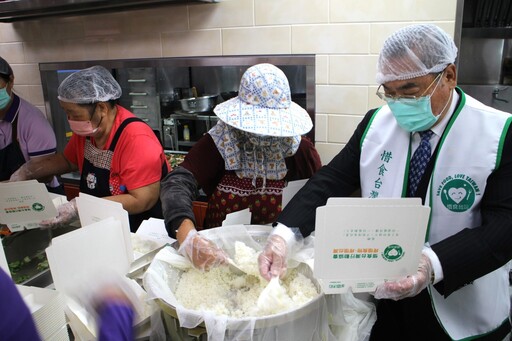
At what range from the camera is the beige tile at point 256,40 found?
2.11 m

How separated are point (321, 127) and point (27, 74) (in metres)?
2.11

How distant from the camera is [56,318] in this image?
810 millimetres

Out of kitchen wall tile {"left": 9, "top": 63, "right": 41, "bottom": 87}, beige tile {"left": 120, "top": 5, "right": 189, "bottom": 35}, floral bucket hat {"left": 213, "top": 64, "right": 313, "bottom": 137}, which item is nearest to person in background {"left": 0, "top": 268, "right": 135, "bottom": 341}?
floral bucket hat {"left": 213, "top": 64, "right": 313, "bottom": 137}

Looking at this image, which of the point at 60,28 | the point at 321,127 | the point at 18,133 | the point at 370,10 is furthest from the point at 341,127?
the point at 60,28

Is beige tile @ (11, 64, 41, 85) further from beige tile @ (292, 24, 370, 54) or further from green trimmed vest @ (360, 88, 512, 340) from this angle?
green trimmed vest @ (360, 88, 512, 340)

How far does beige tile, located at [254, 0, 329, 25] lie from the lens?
200cm

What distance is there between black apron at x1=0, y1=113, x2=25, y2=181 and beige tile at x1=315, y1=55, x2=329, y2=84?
5.25 feet

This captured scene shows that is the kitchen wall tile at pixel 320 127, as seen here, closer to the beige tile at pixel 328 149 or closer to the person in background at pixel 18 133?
the beige tile at pixel 328 149

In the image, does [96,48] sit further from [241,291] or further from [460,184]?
[460,184]

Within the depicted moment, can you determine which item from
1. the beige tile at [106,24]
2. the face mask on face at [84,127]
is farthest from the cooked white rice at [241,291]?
the beige tile at [106,24]

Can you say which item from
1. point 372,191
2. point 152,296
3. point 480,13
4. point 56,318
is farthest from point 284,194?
point 480,13

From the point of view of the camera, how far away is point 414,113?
1.11 m

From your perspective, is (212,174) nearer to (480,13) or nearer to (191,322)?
(191,322)

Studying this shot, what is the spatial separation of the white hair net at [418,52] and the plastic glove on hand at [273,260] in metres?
0.55
